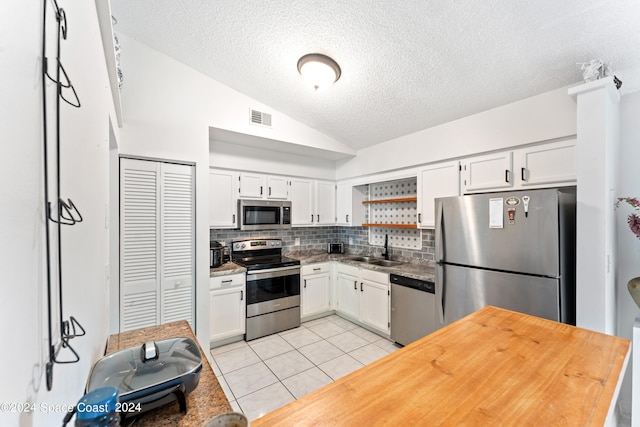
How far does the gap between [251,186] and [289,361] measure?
7.23ft

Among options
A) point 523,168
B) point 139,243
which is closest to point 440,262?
point 523,168

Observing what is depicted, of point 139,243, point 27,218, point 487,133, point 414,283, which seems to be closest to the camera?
point 27,218

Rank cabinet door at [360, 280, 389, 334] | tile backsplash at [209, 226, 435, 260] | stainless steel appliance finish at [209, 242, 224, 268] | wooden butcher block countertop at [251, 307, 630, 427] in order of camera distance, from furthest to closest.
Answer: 1. tile backsplash at [209, 226, 435, 260]
2. cabinet door at [360, 280, 389, 334]
3. stainless steel appliance finish at [209, 242, 224, 268]
4. wooden butcher block countertop at [251, 307, 630, 427]

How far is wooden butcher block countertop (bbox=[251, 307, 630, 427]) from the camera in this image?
658 millimetres

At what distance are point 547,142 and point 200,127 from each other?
10.7ft

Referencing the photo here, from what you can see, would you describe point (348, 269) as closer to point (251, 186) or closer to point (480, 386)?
point (251, 186)

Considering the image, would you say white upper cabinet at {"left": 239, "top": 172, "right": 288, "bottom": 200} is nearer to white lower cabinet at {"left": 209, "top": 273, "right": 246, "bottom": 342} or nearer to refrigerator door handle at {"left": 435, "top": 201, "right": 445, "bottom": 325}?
white lower cabinet at {"left": 209, "top": 273, "right": 246, "bottom": 342}

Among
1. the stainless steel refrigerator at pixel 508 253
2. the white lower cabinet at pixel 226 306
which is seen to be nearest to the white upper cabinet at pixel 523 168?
the stainless steel refrigerator at pixel 508 253

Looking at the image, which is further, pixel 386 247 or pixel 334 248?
pixel 334 248

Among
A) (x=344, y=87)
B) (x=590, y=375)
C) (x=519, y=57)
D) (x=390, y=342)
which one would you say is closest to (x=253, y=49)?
(x=344, y=87)

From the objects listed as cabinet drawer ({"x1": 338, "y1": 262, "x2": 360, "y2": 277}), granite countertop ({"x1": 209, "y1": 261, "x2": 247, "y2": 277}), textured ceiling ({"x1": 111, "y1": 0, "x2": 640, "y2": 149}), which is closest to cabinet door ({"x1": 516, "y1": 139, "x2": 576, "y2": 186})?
textured ceiling ({"x1": 111, "y1": 0, "x2": 640, "y2": 149})

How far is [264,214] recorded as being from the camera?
3.65 meters

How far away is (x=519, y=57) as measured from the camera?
1961 millimetres

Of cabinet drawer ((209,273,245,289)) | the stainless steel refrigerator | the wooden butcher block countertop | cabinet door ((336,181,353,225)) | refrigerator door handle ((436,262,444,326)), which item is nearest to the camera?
the wooden butcher block countertop
